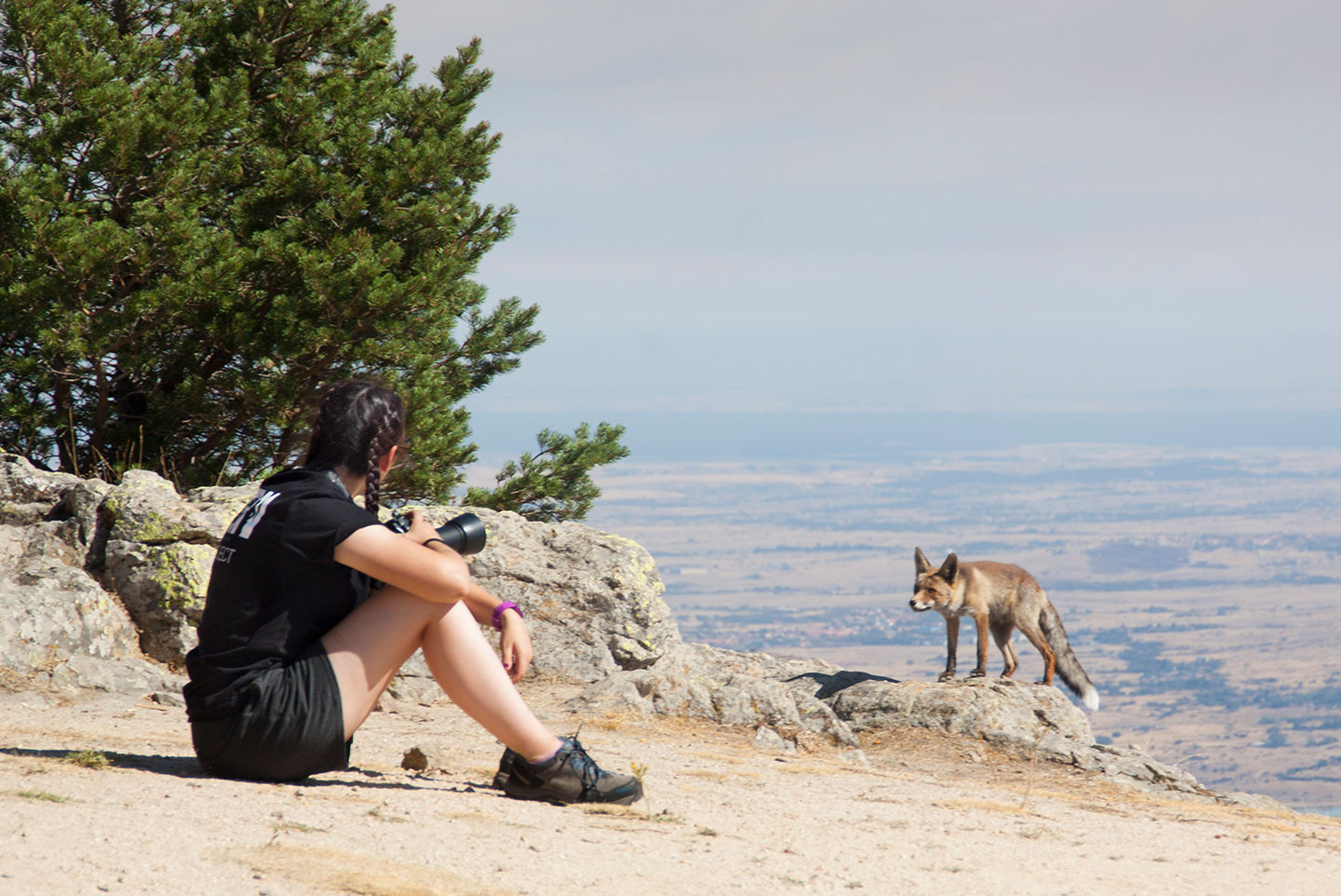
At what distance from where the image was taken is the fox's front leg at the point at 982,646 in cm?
1183

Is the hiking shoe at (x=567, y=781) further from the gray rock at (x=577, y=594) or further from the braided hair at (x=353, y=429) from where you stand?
the gray rock at (x=577, y=594)

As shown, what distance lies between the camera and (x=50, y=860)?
3982 mm

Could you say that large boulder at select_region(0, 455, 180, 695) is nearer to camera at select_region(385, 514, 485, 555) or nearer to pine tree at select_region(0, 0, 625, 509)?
pine tree at select_region(0, 0, 625, 509)

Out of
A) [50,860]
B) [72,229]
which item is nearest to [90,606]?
[72,229]

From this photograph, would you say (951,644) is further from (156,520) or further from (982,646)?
(156,520)

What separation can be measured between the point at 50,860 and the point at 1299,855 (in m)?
5.88

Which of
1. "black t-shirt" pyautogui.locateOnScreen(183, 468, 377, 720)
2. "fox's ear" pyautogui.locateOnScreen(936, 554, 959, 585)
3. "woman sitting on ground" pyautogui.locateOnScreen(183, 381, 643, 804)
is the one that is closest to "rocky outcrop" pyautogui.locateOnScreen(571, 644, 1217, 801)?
"fox's ear" pyautogui.locateOnScreen(936, 554, 959, 585)

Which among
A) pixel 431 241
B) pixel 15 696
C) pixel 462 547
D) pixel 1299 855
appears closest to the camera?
pixel 462 547

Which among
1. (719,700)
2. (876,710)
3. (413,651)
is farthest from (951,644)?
(413,651)

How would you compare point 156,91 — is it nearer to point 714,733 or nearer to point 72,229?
point 72,229

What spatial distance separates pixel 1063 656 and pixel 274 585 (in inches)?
415

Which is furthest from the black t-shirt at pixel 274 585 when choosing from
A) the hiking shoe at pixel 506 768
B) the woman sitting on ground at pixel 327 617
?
the hiking shoe at pixel 506 768

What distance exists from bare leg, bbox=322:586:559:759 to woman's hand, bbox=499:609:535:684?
0.17m

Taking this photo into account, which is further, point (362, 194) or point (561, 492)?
point (561, 492)
